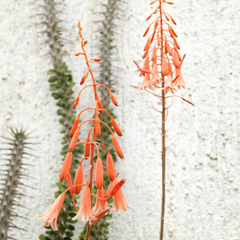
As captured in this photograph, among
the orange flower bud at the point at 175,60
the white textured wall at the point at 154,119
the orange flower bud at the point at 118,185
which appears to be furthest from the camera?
the white textured wall at the point at 154,119

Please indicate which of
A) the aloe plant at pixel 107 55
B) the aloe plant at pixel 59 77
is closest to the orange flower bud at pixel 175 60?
the aloe plant at pixel 107 55

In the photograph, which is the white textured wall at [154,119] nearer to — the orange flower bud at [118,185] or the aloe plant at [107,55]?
the aloe plant at [107,55]

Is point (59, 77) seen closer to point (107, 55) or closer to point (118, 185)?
point (107, 55)

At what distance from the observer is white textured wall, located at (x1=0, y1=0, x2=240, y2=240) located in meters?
1.03

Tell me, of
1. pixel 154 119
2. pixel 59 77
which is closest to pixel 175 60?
pixel 154 119

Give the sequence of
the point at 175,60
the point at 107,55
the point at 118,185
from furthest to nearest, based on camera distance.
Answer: the point at 107,55 < the point at 175,60 < the point at 118,185

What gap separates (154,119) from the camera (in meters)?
1.10

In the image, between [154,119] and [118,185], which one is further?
[154,119]

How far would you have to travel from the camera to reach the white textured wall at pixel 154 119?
1.03 metres

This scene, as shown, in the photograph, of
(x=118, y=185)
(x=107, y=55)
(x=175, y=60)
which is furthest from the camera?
(x=107, y=55)

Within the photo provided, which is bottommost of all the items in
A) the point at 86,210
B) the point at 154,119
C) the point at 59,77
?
the point at 86,210

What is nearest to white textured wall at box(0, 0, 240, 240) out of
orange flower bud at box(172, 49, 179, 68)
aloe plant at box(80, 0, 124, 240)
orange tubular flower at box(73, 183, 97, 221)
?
aloe plant at box(80, 0, 124, 240)

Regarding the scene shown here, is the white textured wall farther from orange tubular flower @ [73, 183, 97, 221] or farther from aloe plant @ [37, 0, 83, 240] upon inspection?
orange tubular flower @ [73, 183, 97, 221]

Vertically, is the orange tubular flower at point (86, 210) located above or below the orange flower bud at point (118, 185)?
below
